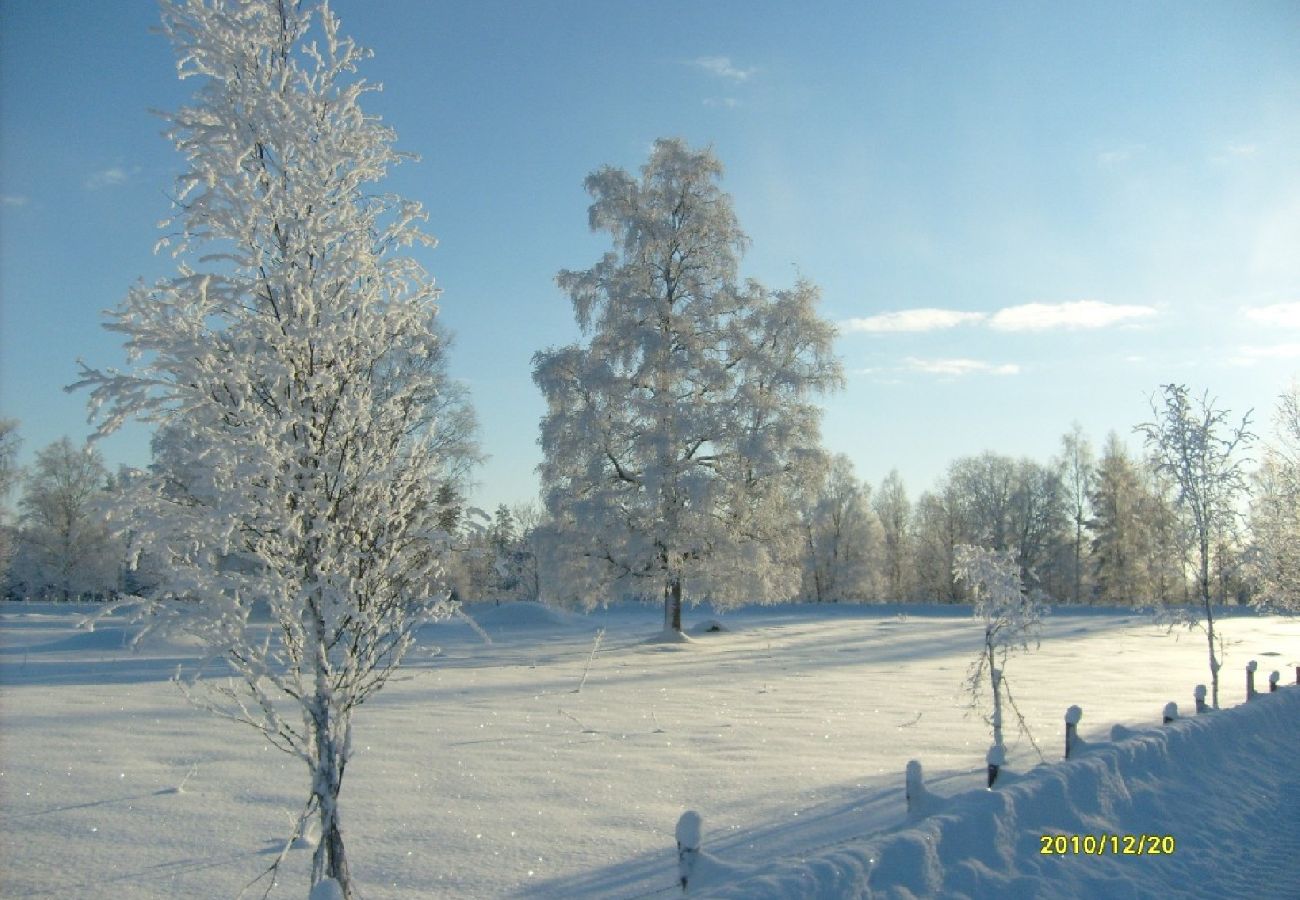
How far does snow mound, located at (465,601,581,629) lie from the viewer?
30500 mm

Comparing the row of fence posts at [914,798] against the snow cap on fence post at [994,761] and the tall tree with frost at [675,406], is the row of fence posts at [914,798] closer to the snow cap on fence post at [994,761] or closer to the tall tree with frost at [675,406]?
the snow cap on fence post at [994,761]

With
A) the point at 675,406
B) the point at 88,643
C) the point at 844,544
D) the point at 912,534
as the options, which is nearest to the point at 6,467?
the point at 88,643

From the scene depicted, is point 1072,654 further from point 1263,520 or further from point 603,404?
point 603,404

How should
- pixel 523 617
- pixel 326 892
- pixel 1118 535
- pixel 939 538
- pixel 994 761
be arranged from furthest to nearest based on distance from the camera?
pixel 939 538 < pixel 1118 535 < pixel 523 617 < pixel 994 761 < pixel 326 892

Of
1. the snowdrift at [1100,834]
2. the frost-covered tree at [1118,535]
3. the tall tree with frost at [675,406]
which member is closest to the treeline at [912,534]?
the frost-covered tree at [1118,535]

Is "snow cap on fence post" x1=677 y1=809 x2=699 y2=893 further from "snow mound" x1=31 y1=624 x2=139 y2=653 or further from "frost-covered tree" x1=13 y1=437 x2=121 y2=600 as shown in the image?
"frost-covered tree" x1=13 y1=437 x2=121 y2=600

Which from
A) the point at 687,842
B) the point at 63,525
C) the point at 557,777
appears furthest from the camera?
the point at 63,525

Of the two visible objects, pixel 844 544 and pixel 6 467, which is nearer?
pixel 6 467

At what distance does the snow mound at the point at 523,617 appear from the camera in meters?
30.5

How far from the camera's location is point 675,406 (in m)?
21.8

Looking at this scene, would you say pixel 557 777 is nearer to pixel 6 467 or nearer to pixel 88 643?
pixel 88 643

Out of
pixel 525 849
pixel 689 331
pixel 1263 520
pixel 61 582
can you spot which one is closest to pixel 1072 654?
pixel 1263 520

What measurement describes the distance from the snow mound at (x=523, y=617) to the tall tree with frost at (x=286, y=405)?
25654 millimetres

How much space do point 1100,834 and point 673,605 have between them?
55.1 ft
